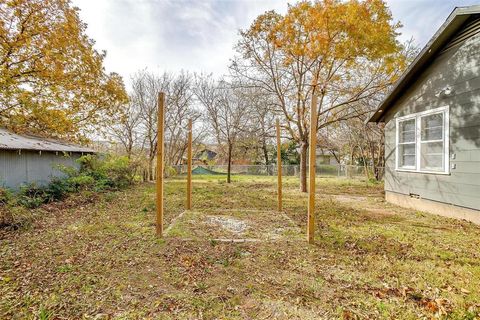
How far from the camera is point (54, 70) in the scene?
6.96 m

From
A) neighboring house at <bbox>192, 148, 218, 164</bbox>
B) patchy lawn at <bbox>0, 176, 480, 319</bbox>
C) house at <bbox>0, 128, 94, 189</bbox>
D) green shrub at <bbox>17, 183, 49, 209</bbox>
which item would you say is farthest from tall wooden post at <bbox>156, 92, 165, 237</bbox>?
neighboring house at <bbox>192, 148, 218, 164</bbox>

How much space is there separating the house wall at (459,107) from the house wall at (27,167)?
38.9ft

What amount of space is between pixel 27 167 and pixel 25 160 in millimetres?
252

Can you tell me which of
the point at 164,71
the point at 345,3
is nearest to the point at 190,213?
the point at 345,3

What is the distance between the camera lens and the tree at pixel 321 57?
8.62 meters

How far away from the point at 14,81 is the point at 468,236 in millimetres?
10280

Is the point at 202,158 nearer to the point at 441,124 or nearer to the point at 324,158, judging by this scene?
the point at 324,158

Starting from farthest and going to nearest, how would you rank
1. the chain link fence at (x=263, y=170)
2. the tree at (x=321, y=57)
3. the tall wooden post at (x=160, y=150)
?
the chain link fence at (x=263, y=170) → the tree at (x=321, y=57) → the tall wooden post at (x=160, y=150)

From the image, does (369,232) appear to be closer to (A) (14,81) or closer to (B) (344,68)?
(B) (344,68)

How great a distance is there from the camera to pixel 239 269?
3.28 m

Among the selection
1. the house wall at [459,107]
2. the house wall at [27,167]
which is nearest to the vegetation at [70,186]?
the house wall at [27,167]

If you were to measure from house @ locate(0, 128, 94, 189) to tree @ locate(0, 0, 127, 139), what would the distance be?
882mm

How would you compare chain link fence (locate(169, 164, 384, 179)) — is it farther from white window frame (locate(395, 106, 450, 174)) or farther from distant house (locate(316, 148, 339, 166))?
white window frame (locate(395, 106, 450, 174))

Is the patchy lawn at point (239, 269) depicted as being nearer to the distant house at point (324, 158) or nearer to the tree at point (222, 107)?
the tree at point (222, 107)
